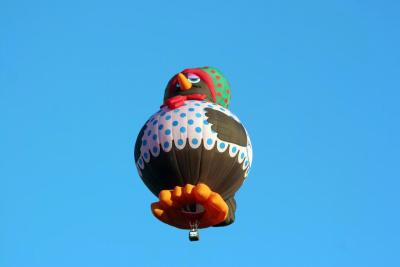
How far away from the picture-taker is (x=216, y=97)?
2217 centimetres

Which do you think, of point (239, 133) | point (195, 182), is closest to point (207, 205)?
point (195, 182)

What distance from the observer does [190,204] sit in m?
20.2

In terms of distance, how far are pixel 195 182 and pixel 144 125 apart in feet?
6.31

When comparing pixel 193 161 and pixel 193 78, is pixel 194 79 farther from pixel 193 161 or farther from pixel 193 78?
pixel 193 161

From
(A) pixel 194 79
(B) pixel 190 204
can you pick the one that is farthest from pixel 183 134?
(A) pixel 194 79

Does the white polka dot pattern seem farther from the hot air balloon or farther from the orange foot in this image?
the orange foot

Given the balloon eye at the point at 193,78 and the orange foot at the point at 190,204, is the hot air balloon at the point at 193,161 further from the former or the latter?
the balloon eye at the point at 193,78

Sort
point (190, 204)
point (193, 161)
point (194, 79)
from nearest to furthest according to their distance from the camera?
1. point (193, 161)
2. point (190, 204)
3. point (194, 79)

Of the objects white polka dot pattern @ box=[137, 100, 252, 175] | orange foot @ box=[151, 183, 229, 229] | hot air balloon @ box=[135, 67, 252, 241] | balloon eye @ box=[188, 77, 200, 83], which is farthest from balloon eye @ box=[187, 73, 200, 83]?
orange foot @ box=[151, 183, 229, 229]

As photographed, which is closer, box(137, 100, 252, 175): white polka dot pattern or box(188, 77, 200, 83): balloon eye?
box(137, 100, 252, 175): white polka dot pattern

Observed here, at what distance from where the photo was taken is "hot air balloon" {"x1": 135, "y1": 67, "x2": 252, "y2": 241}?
2003 cm

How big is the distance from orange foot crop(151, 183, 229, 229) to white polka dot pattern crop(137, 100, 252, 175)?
87cm

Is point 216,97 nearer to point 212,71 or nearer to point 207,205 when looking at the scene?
point 212,71

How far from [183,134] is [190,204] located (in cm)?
142
